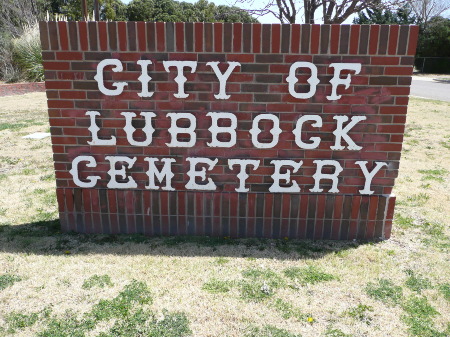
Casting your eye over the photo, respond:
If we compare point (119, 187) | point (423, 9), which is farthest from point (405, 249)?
point (423, 9)

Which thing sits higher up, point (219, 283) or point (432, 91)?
point (432, 91)

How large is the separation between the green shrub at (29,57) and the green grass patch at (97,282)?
15.3 metres

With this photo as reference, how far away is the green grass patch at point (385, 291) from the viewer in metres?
2.85

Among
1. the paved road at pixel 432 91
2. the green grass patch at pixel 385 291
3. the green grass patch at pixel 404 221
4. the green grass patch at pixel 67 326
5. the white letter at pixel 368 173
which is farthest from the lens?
the paved road at pixel 432 91

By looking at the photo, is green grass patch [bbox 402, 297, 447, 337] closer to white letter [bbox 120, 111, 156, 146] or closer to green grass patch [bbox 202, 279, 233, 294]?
green grass patch [bbox 202, 279, 233, 294]

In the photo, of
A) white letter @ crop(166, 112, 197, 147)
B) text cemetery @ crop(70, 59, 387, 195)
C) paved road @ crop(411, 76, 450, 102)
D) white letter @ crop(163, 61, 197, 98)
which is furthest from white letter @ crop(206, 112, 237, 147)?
paved road @ crop(411, 76, 450, 102)

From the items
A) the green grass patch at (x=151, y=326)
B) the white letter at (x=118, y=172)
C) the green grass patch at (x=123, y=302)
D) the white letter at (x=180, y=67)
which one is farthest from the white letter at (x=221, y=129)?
the green grass patch at (x=151, y=326)

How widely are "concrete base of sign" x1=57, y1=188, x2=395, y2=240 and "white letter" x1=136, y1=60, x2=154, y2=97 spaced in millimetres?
901

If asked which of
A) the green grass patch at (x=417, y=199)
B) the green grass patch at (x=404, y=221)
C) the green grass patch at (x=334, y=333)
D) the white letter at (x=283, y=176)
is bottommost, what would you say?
the green grass patch at (x=334, y=333)

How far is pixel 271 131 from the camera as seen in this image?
11.5 ft

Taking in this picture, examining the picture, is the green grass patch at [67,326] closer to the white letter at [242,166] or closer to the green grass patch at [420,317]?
the white letter at [242,166]

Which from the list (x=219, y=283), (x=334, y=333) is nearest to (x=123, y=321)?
(x=219, y=283)

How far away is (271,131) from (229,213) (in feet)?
2.81

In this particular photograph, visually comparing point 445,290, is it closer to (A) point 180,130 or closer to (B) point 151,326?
(B) point 151,326
